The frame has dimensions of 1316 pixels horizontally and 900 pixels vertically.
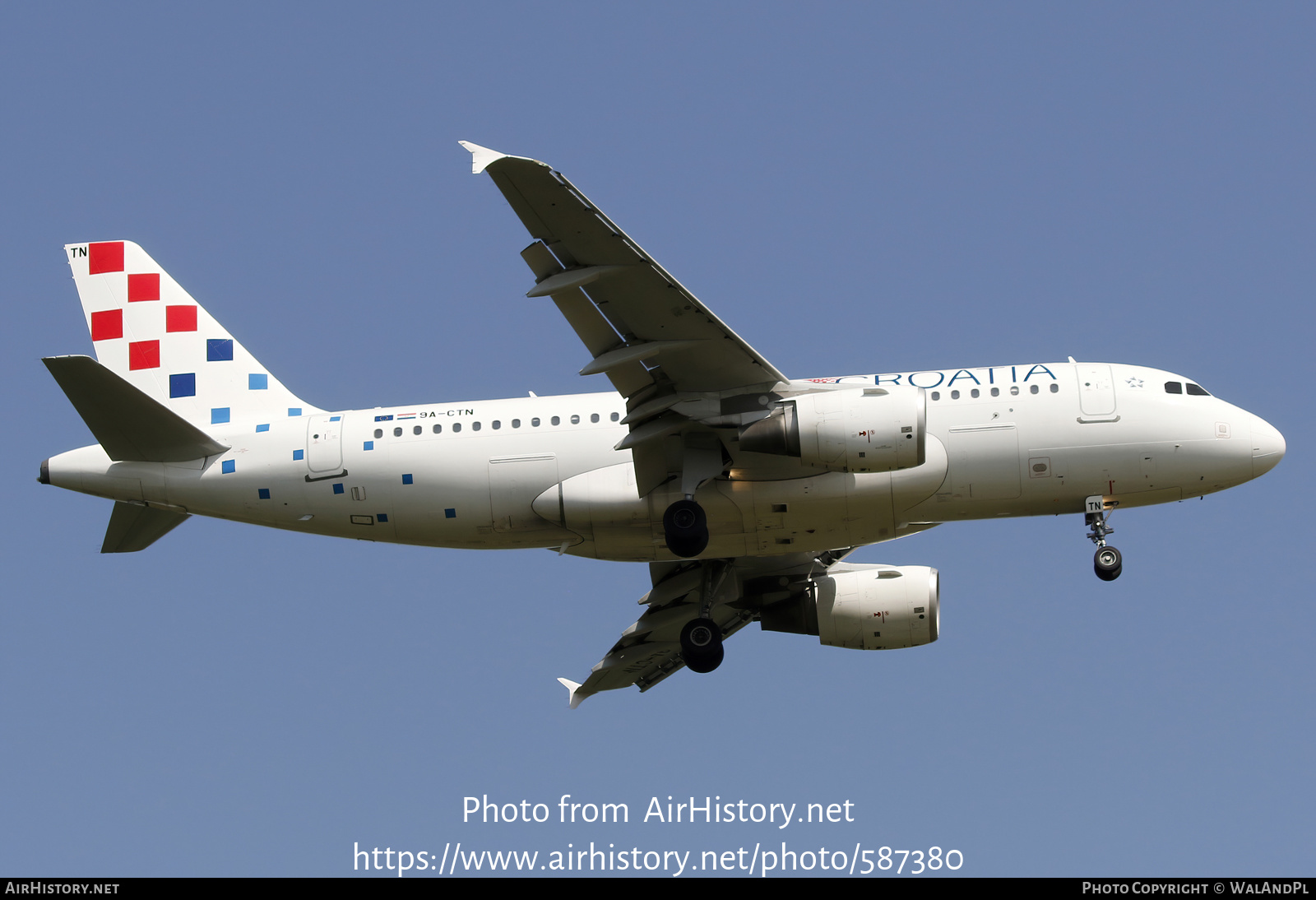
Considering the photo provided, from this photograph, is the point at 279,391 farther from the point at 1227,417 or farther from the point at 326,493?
the point at 1227,417

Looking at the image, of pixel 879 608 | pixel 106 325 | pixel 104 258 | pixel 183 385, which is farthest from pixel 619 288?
pixel 104 258

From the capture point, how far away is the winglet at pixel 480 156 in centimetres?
2347

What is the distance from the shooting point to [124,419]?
2900cm

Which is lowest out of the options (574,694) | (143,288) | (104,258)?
(574,694)

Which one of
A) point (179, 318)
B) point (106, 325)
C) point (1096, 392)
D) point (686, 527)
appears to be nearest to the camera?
point (686, 527)

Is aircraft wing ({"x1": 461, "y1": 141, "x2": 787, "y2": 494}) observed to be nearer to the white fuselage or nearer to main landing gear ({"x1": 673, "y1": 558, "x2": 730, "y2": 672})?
the white fuselage

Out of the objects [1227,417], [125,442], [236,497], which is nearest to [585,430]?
[236,497]

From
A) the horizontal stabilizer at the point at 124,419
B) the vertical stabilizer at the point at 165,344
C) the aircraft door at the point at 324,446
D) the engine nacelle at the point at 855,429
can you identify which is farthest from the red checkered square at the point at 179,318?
the engine nacelle at the point at 855,429

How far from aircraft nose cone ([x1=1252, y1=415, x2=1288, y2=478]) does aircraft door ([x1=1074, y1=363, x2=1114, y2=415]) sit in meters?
3.10

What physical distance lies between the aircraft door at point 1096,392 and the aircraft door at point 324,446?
49.7ft

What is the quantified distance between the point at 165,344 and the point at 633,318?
40.9ft

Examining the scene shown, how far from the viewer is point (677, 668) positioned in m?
36.6

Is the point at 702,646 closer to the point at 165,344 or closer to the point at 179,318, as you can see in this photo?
the point at 165,344

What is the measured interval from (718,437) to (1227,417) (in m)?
10.5
